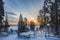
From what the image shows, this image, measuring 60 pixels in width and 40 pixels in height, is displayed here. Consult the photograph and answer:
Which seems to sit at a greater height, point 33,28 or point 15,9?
point 15,9

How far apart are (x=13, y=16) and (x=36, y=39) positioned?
17.0 inches

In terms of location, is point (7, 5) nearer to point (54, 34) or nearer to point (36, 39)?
point (36, 39)

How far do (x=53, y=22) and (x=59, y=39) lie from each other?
0.23m

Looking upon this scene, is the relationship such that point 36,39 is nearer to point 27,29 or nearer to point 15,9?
point 27,29

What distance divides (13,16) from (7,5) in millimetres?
175

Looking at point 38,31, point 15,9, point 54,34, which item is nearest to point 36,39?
point 38,31

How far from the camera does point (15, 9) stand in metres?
1.59

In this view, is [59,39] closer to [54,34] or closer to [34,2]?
[54,34]

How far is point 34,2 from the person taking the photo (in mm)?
1591

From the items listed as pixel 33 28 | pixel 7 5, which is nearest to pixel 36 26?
pixel 33 28

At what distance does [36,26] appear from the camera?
1.59 meters

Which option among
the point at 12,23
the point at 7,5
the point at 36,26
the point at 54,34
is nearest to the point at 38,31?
the point at 36,26

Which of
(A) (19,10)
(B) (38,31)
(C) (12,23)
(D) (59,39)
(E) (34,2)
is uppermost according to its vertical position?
(E) (34,2)

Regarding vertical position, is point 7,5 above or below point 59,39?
above
